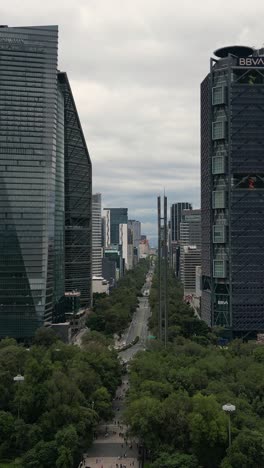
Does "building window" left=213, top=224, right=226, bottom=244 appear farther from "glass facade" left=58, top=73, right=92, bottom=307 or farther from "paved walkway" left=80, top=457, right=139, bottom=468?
"paved walkway" left=80, top=457, right=139, bottom=468

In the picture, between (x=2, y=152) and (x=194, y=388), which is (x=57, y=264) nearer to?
(x=2, y=152)

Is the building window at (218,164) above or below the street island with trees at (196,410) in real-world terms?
above

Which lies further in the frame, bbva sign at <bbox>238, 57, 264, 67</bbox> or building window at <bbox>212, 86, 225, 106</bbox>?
building window at <bbox>212, 86, 225, 106</bbox>

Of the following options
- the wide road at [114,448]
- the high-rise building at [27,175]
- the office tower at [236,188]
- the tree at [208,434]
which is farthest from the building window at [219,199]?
the tree at [208,434]

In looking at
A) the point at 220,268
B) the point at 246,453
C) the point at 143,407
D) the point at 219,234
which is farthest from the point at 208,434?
the point at 219,234

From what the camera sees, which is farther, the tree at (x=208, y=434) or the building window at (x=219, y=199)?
the building window at (x=219, y=199)

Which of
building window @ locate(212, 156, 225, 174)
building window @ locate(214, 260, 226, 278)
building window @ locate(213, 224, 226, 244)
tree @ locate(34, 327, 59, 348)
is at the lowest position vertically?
tree @ locate(34, 327, 59, 348)

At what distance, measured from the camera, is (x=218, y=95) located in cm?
12988

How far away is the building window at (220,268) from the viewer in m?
132

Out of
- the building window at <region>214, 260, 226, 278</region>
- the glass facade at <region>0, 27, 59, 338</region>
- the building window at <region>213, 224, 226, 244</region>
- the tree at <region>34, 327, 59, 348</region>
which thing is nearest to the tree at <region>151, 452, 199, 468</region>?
the tree at <region>34, 327, 59, 348</region>

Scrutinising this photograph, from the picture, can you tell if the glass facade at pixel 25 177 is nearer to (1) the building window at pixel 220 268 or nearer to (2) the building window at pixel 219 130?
(2) the building window at pixel 219 130

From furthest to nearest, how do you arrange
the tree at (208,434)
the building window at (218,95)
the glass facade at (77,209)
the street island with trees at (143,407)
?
the glass facade at (77,209)
the building window at (218,95)
the street island with trees at (143,407)
the tree at (208,434)

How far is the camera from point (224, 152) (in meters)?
130

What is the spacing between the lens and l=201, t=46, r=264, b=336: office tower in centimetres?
12838
